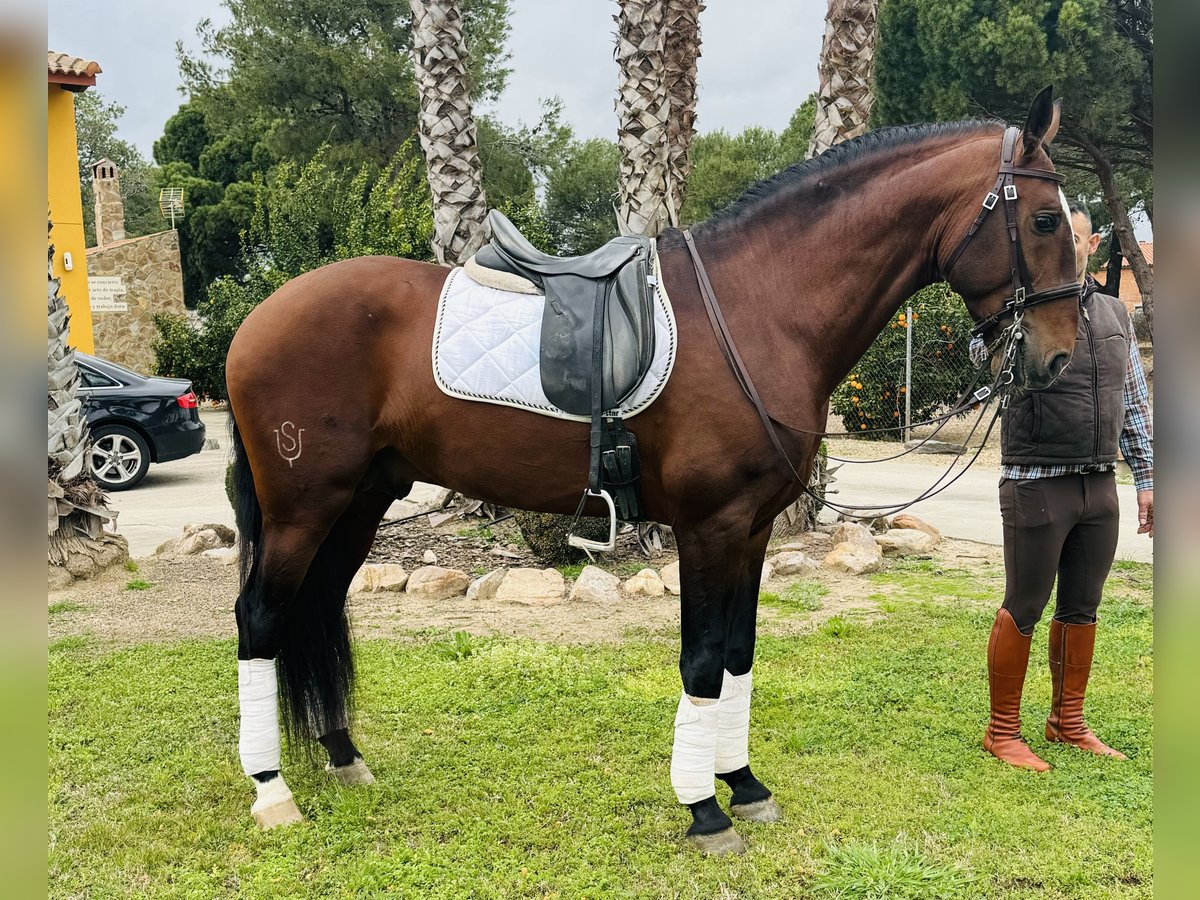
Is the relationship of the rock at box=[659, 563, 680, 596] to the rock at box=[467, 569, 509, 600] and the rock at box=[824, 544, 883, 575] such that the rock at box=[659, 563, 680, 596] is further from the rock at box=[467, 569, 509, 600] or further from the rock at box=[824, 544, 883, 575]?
the rock at box=[824, 544, 883, 575]

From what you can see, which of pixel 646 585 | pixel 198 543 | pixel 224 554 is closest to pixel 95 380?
pixel 198 543

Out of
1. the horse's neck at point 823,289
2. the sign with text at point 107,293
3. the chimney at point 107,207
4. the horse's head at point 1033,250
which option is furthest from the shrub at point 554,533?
the chimney at point 107,207

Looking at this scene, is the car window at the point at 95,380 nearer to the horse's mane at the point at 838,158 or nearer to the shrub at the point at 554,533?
the shrub at the point at 554,533

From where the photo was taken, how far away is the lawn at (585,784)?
279 centimetres

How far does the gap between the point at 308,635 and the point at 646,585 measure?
3187 mm

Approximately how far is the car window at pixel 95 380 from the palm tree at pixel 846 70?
29.0ft

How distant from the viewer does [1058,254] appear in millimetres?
2711

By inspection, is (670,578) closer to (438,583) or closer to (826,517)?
(438,583)

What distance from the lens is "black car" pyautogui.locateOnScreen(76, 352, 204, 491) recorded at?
10.8 m

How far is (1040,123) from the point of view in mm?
2646

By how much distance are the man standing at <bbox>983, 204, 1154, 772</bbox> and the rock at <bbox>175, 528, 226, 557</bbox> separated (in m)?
6.45

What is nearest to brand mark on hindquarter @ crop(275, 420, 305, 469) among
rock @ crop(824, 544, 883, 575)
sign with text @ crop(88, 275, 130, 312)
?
rock @ crop(824, 544, 883, 575)
